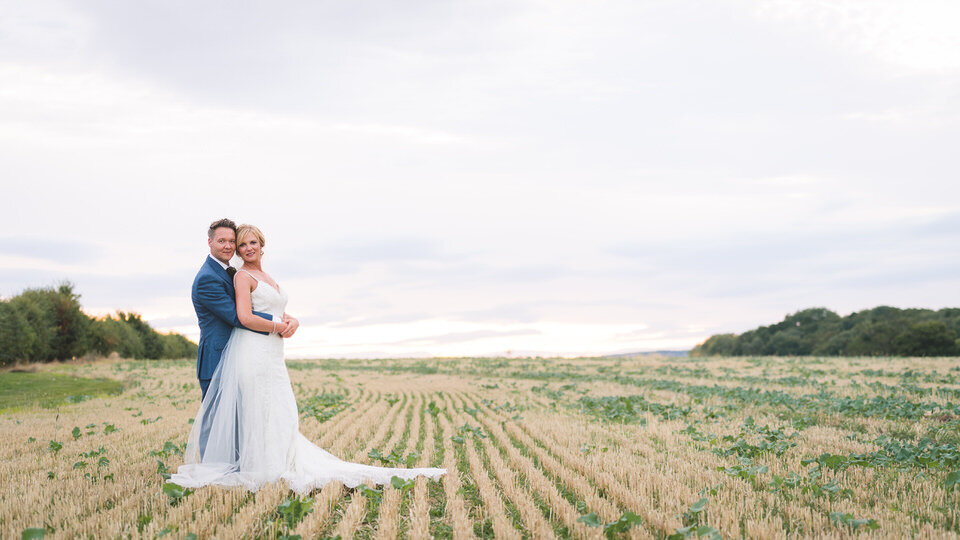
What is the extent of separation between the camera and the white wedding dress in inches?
275

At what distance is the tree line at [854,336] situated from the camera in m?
69.6

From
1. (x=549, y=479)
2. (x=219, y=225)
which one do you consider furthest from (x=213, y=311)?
(x=549, y=479)

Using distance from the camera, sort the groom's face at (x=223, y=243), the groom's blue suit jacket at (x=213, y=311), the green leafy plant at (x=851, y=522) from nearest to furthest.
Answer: the green leafy plant at (x=851, y=522)
the groom's blue suit jacket at (x=213, y=311)
the groom's face at (x=223, y=243)

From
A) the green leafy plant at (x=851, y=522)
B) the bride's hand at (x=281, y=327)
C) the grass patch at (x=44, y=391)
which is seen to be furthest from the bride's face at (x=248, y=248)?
the grass patch at (x=44, y=391)

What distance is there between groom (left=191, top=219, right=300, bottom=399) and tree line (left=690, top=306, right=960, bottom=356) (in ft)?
271

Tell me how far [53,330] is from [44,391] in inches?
1526

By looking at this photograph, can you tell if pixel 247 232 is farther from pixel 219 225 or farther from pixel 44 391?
pixel 44 391

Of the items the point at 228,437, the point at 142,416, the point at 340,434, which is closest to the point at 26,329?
the point at 142,416

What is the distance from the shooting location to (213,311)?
703 cm

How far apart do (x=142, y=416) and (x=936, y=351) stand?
83258mm

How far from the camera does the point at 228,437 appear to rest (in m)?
7.11

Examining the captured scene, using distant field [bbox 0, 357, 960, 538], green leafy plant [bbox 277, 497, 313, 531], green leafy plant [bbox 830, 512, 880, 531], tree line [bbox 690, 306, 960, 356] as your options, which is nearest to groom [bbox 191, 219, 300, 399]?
distant field [bbox 0, 357, 960, 538]

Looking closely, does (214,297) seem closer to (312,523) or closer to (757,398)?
(312,523)

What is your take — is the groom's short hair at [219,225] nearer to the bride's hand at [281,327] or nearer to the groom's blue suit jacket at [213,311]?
Answer: the groom's blue suit jacket at [213,311]
